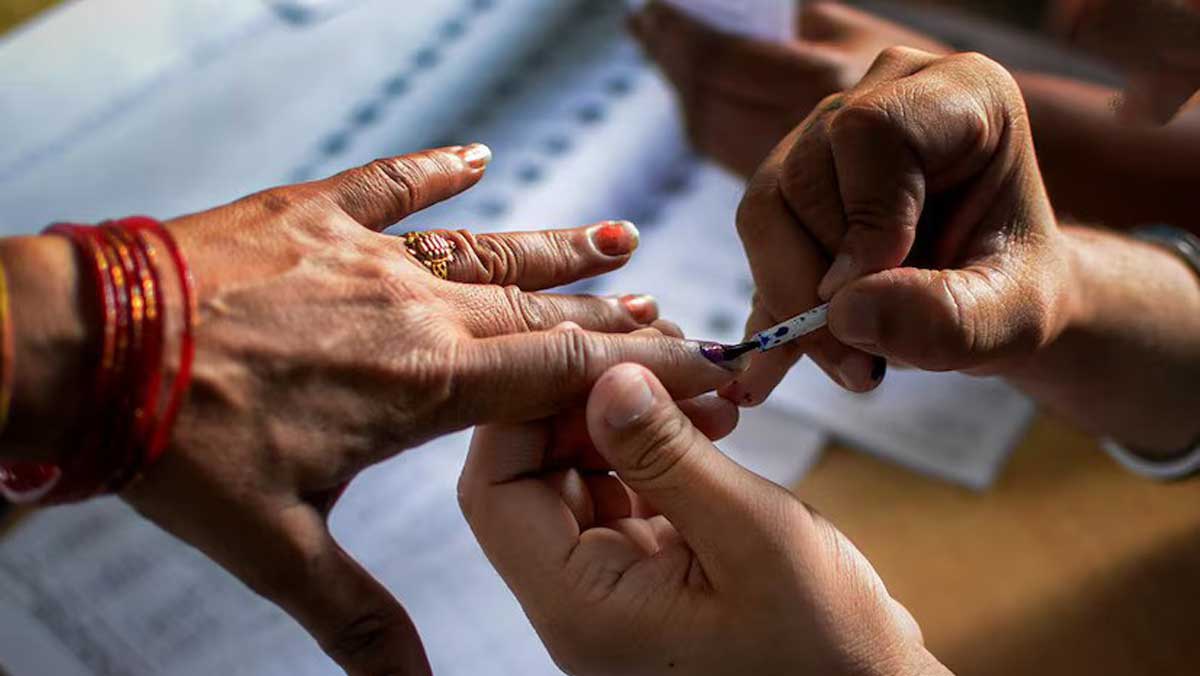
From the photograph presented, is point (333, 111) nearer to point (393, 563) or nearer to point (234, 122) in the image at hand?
point (234, 122)

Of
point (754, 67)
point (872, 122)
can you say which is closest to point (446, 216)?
point (754, 67)

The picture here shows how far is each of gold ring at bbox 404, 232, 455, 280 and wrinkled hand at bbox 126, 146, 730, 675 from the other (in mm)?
15

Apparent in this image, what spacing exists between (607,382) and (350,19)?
73 centimetres

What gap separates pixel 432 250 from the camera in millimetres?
630

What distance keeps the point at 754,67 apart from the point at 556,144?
258 mm

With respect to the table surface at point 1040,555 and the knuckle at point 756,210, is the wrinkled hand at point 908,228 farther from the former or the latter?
the table surface at point 1040,555

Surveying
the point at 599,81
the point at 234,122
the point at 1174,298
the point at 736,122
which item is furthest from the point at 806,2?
the point at 234,122

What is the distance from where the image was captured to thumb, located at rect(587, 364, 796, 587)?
516 millimetres

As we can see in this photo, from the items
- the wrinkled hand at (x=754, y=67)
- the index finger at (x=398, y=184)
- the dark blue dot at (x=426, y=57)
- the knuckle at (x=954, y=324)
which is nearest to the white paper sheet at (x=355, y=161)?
the dark blue dot at (x=426, y=57)

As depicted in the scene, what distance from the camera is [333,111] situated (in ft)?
3.60

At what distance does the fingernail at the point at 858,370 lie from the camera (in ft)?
2.21

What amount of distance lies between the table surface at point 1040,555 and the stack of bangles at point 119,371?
54cm

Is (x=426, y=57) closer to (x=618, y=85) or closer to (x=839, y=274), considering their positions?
(x=618, y=85)

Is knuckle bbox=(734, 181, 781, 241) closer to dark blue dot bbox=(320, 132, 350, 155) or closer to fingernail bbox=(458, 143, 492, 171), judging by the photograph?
fingernail bbox=(458, 143, 492, 171)
